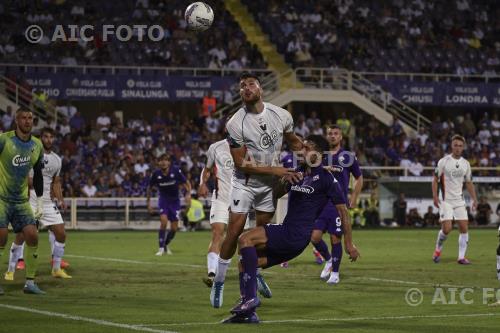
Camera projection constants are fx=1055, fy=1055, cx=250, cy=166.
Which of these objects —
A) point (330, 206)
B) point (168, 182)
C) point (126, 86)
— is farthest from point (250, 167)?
point (126, 86)

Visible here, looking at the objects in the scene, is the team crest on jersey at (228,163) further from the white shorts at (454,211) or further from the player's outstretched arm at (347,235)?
the white shorts at (454,211)

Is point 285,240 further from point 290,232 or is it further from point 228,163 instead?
point 228,163

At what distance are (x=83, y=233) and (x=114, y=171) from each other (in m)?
4.10

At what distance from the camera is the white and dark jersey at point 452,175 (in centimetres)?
2312

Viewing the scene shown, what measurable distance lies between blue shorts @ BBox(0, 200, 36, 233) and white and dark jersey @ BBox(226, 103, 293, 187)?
409 centimetres

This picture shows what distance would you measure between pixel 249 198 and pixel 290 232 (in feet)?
2.92

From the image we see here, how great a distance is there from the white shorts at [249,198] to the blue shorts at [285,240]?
629 mm

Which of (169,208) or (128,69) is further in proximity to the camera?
(128,69)

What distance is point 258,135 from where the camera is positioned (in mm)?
12375

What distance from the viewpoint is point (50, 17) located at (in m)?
42.2

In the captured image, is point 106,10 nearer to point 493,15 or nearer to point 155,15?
point 155,15

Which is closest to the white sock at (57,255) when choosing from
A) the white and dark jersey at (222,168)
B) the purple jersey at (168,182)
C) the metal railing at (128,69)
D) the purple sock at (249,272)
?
the white and dark jersey at (222,168)

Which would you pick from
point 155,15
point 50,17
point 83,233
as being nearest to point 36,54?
point 50,17

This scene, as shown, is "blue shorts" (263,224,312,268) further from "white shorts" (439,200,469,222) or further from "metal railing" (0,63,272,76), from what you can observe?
"metal railing" (0,63,272,76)
